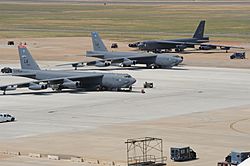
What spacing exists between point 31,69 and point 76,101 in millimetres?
13753

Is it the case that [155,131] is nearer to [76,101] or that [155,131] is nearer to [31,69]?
[76,101]

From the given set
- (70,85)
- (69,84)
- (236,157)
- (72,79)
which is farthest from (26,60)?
(236,157)

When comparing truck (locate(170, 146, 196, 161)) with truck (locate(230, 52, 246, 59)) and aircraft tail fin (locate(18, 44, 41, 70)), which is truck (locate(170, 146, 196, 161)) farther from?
truck (locate(230, 52, 246, 59))

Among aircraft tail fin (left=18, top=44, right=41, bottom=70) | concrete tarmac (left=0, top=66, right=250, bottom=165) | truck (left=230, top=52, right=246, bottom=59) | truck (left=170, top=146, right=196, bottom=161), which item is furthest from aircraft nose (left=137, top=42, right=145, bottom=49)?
truck (left=170, top=146, right=196, bottom=161)

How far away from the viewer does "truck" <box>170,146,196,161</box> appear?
252ft

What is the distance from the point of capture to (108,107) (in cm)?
11262

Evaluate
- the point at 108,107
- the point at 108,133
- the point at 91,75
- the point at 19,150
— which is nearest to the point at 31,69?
the point at 91,75

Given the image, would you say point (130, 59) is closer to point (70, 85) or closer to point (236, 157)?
point (70, 85)

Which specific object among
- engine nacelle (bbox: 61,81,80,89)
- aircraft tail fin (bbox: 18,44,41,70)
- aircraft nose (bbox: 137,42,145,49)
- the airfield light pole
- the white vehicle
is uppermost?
aircraft nose (bbox: 137,42,145,49)

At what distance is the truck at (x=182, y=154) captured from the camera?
252ft

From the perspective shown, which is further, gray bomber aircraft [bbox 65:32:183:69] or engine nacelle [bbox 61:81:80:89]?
gray bomber aircraft [bbox 65:32:183:69]

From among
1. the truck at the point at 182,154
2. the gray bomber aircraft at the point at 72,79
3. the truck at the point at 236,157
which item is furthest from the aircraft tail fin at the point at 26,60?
the truck at the point at 236,157

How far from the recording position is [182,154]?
252 feet

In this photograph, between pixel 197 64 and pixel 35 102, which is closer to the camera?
pixel 35 102
